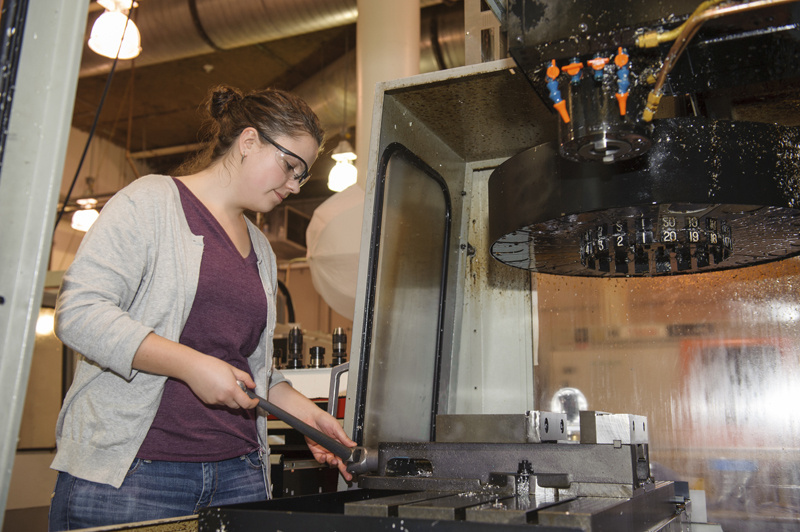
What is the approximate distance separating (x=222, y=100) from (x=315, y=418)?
616 mm

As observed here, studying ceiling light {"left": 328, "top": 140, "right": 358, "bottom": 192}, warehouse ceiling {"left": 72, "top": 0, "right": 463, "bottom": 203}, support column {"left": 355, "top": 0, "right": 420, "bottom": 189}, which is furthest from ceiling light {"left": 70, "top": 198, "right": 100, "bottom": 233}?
support column {"left": 355, "top": 0, "right": 420, "bottom": 189}

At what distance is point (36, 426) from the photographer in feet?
10.8

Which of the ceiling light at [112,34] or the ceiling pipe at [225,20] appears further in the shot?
the ceiling pipe at [225,20]

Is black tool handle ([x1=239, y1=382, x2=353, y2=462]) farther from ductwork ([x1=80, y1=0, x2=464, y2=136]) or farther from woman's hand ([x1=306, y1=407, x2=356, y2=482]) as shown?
ductwork ([x1=80, y1=0, x2=464, y2=136])

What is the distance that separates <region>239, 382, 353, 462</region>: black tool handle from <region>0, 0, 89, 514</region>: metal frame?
35 centimetres

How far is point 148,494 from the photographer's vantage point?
919 millimetres

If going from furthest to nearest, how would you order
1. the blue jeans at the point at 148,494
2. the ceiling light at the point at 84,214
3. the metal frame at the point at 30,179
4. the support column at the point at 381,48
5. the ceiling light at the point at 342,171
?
the ceiling light at the point at 84,214 < the ceiling light at the point at 342,171 < the support column at the point at 381,48 < the blue jeans at the point at 148,494 < the metal frame at the point at 30,179

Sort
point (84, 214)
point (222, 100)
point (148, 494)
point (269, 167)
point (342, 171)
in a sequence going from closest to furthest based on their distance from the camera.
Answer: point (148, 494) → point (269, 167) → point (222, 100) → point (342, 171) → point (84, 214)

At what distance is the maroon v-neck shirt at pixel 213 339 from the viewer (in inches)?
38.5

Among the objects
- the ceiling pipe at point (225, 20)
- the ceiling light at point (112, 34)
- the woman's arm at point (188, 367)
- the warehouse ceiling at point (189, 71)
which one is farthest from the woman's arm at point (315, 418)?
the ceiling pipe at point (225, 20)

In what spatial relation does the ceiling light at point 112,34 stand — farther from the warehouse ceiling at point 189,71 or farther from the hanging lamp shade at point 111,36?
the warehouse ceiling at point 189,71

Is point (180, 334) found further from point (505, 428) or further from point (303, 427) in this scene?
point (505, 428)

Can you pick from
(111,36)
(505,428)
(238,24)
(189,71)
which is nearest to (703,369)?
(505,428)

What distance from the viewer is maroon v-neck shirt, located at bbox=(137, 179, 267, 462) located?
978 millimetres
